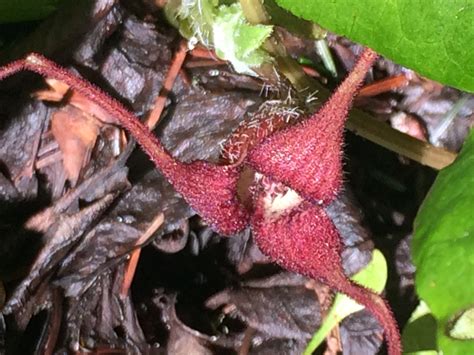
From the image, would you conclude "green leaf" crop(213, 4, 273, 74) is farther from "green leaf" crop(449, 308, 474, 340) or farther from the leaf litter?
"green leaf" crop(449, 308, 474, 340)

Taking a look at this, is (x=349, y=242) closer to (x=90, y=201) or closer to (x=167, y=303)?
(x=167, y=303)

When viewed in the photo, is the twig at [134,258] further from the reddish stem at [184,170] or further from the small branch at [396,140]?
the small branch at [396,140]

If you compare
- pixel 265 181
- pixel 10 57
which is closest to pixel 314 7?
pixel 265 181

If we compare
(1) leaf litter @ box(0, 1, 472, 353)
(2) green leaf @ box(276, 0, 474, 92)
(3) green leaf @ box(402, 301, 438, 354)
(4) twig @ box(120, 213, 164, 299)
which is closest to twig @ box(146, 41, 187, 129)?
(1) leaf litter @ box(0, 1, 472, 353)

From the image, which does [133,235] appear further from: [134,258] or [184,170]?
[184,170]

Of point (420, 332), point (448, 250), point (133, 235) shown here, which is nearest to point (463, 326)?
point (448, 250)
